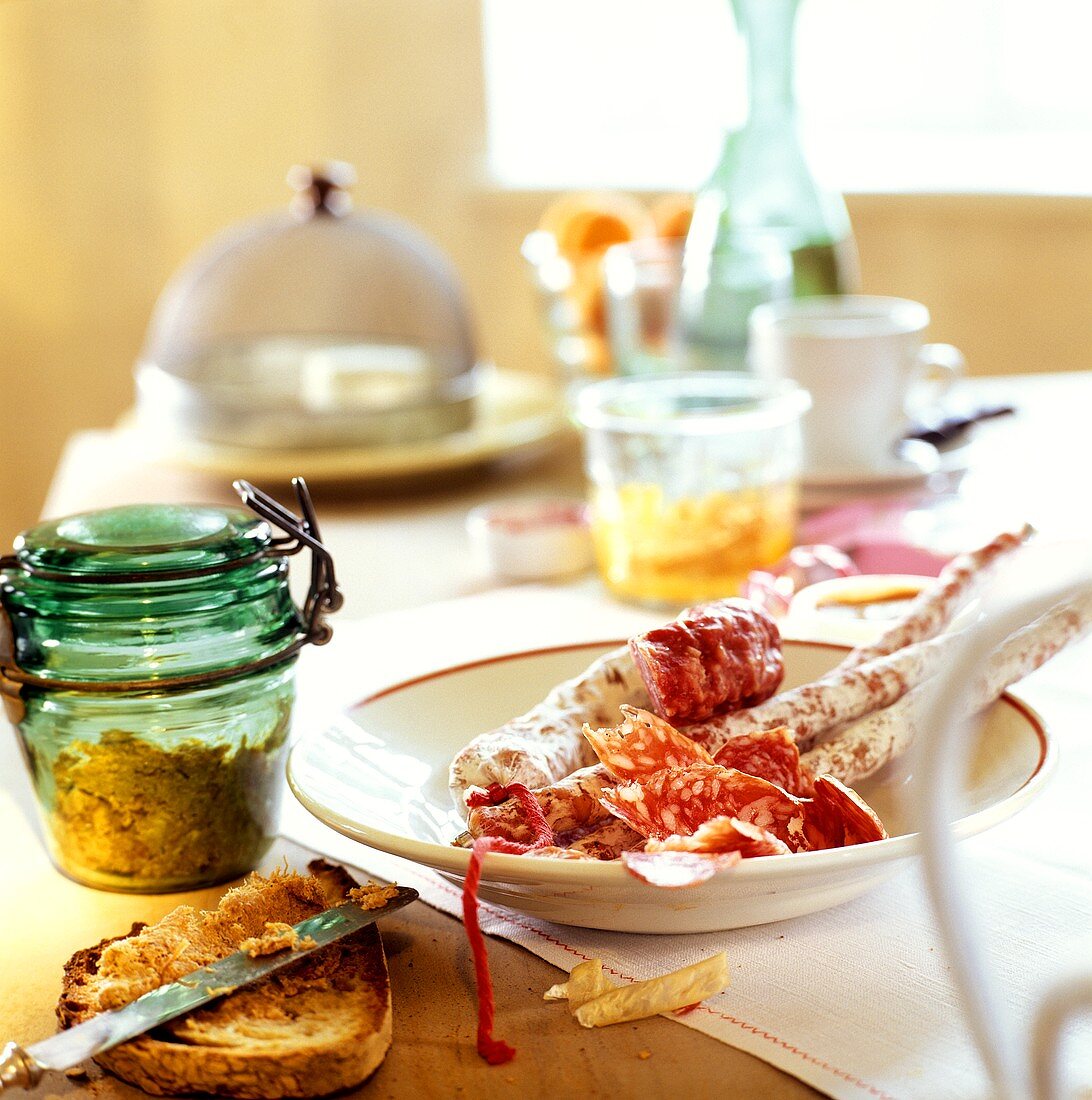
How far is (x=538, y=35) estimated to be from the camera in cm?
395

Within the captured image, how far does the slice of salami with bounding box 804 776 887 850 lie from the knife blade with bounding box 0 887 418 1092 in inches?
6.8

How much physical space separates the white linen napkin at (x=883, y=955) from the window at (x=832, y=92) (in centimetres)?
219

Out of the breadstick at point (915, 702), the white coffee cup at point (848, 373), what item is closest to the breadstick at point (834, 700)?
the breadstick at point (915, 702)

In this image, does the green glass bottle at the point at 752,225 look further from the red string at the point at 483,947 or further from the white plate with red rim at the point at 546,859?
the red string at the point at 483,947

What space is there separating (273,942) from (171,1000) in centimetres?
5

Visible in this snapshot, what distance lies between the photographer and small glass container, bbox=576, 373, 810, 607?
1196mm

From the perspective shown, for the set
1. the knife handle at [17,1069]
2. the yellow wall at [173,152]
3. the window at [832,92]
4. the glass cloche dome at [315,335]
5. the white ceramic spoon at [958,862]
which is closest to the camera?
the white ceramic spoon at [958,862]

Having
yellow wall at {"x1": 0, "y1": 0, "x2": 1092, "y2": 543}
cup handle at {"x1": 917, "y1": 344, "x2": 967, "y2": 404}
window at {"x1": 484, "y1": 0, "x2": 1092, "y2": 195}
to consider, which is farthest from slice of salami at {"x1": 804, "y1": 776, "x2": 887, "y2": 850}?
yellow wall at {"x1": 0, "y1": 0, "x2": 1092, "y2": 543}

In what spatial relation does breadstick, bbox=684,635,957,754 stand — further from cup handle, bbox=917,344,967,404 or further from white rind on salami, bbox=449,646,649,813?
cup handle, bbox=917,344,967,404

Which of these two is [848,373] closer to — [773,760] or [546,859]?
[773,760]

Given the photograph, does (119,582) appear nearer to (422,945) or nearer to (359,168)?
(422,945)

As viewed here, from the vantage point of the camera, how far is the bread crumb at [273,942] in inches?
22.5

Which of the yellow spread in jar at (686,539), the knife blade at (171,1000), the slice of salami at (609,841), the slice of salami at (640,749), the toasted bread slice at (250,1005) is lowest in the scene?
the yellow spread in jar at (686,539)

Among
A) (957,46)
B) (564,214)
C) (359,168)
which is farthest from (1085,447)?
(359,168)
